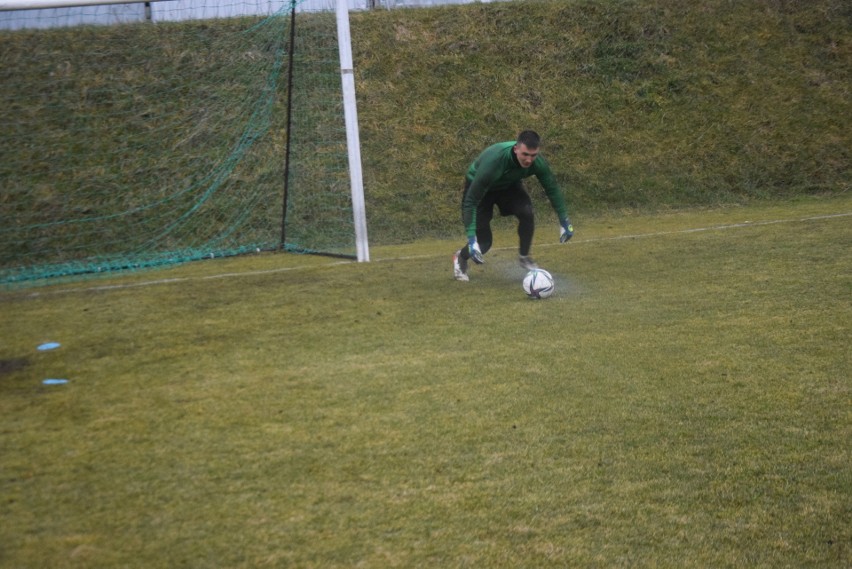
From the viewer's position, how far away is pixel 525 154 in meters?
7.93

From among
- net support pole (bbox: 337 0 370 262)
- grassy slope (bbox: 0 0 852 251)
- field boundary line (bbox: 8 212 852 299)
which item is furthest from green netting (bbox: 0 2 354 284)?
net support pole (bbox: 337 0 370 262)

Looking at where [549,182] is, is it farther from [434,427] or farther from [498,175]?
[434,427]

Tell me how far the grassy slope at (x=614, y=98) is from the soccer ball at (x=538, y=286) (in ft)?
18.5

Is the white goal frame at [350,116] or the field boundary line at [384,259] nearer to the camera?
the field boundary line at [384,259]

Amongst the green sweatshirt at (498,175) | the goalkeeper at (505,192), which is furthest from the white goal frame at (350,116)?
the green sweatshirt at (498,175)

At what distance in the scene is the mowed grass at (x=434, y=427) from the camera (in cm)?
341

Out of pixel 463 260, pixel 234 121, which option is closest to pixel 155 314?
pixel 463 260

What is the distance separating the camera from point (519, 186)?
29.0 ft

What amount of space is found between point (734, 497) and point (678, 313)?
11.4ft

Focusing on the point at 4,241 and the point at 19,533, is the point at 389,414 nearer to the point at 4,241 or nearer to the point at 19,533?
the point at 19,533

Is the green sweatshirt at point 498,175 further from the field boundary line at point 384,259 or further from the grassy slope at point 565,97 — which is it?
the grassy slope at point 565,97

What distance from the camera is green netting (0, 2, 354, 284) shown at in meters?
11.8

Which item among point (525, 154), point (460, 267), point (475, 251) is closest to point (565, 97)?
point (460, 267)

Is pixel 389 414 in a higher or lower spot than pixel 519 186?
lower
